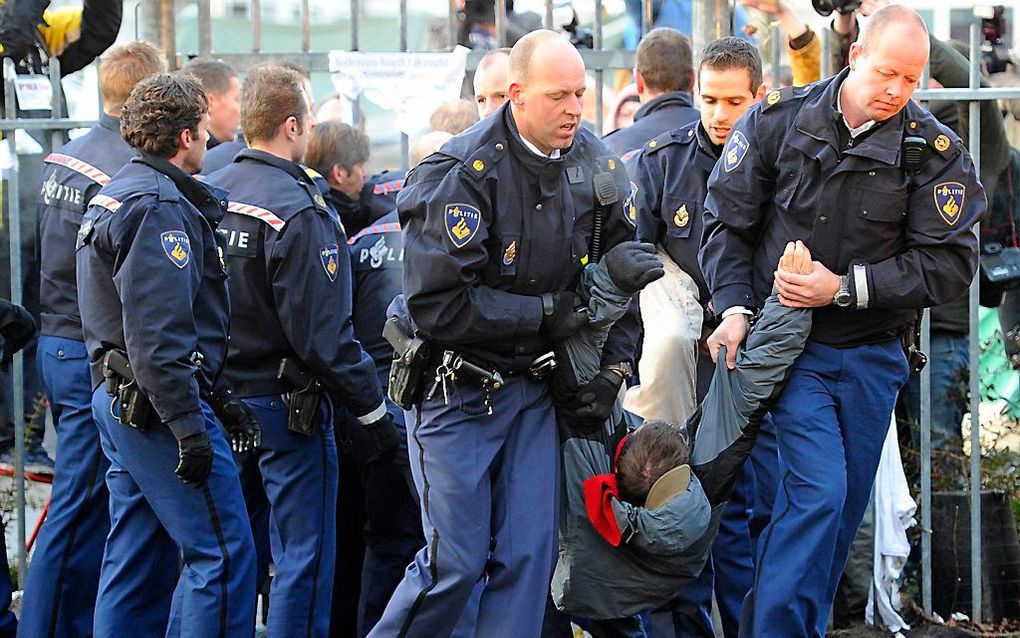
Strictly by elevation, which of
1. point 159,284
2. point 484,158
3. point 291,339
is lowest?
point 291,339

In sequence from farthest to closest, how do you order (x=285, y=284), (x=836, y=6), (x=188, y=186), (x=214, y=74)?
(x=836, y=6), (x=214, y=74), (x=285, y=284), (x=188, y=186)

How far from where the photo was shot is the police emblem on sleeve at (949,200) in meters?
4.69

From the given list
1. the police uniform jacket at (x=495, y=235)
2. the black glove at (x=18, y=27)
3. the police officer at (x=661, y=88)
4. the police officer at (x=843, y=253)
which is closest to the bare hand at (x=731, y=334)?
the police officer at (x=843, y=253)

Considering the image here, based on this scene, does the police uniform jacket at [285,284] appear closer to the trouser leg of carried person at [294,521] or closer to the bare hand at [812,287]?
the trouser leg of carried person at [294,521]

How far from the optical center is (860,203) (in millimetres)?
4711

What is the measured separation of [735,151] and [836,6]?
1.74 metres

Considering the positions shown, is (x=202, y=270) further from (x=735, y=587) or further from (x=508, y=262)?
(x=735, y=587)

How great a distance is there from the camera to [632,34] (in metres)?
8.66

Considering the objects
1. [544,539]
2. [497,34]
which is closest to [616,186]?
[544,539]

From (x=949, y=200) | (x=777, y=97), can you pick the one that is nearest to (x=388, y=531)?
(x=777, y=97)

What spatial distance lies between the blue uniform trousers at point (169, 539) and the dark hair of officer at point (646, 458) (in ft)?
4.22

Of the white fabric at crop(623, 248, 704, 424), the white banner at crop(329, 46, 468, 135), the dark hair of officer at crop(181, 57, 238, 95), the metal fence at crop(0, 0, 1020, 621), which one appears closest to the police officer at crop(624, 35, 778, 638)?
the white fabric at crop(623, 248, 704, 424)

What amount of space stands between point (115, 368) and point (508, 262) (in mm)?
1329

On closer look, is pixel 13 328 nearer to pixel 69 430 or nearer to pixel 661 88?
pixel 69 430
